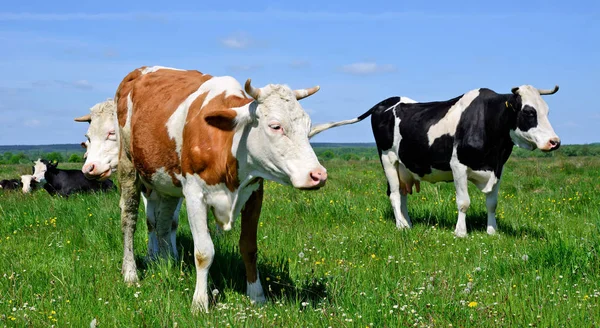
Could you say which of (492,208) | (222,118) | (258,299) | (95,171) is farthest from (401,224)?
(222,118)

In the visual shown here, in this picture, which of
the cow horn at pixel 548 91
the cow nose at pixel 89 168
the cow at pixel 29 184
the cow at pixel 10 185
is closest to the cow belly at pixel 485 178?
the cow horn at pixel 548 91

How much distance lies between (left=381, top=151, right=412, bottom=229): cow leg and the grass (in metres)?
0.24

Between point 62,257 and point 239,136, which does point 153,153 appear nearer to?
point 239,136

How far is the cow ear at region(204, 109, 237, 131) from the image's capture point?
4.66 metres

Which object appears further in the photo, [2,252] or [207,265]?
[2,252]

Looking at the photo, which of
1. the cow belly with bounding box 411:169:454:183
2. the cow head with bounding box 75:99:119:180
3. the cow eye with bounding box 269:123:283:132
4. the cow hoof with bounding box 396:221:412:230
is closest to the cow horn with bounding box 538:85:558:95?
the cow belly with bounding box 411:169:454:183

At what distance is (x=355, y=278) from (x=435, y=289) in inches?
31.0

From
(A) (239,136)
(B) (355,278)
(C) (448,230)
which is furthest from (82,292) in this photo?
(C) (448,230)

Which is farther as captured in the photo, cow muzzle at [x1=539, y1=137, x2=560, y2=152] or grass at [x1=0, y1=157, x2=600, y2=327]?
cow muzzle at [x1=539, y1=137, x2=560, y2=152]

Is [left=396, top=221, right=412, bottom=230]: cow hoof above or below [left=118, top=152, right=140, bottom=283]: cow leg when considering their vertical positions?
below

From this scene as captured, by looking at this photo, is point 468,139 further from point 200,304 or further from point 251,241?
point 200,304

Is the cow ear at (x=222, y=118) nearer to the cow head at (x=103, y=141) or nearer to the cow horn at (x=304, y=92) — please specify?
the cow horn at (x=304, y=92)

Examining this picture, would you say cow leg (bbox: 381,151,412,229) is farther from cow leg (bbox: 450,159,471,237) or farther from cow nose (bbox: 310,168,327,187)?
→ cow nose (bbox: 310,168,327,187)

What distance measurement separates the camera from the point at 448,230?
8.77m
